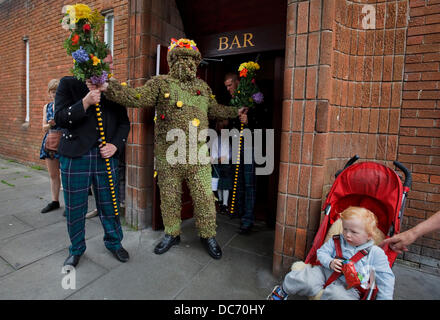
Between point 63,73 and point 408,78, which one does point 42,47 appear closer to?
point 63,73

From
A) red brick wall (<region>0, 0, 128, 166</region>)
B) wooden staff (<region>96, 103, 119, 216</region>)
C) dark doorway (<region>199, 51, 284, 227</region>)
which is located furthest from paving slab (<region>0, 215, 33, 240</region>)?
dark doorway (<region>199, 51, 284, 227</region>)

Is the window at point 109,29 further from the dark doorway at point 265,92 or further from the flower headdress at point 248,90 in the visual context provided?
the flower headdress at point 248,90

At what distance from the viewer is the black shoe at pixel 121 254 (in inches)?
103

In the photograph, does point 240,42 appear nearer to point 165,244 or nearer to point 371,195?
point 371,195

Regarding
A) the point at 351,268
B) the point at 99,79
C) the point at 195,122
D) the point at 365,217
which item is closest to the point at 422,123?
the point at 365,217

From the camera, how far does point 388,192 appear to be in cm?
190

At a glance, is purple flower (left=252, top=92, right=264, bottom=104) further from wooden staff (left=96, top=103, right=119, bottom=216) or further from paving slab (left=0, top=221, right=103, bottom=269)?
paving slab (left=0, top=221, right=103, bottom=269)

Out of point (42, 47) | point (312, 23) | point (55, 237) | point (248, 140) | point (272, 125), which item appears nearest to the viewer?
point (312, 23)

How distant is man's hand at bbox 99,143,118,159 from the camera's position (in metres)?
2.43

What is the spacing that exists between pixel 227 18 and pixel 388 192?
291cm

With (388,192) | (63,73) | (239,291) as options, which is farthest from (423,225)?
(63,73)

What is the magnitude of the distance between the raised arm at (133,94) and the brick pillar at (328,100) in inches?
51.5

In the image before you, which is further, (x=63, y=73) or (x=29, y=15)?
(x=29, y=15)

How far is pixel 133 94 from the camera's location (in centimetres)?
241
